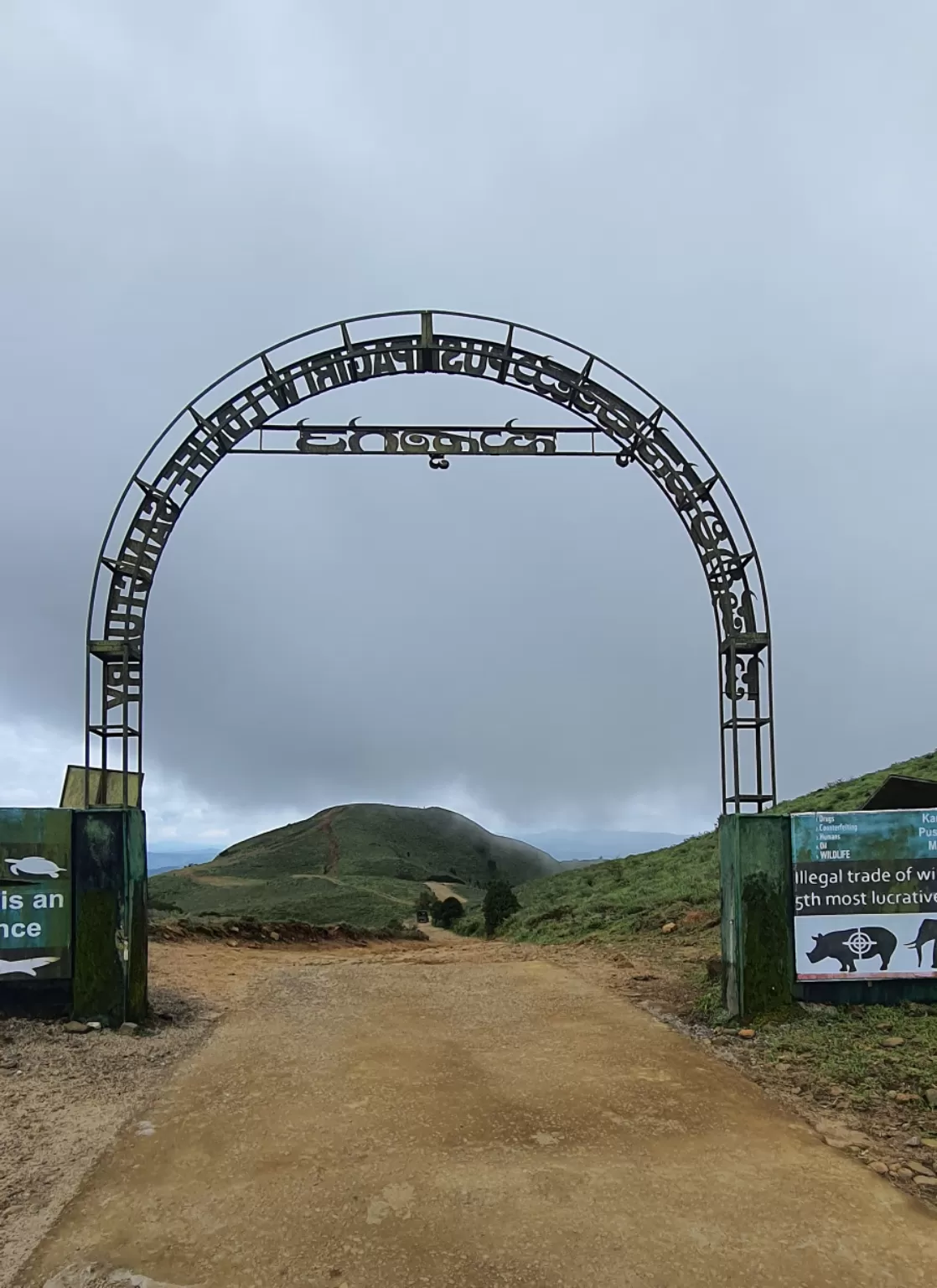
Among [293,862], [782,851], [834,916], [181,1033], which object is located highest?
[782,851]

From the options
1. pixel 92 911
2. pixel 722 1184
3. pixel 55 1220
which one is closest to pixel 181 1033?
pixel 92 911

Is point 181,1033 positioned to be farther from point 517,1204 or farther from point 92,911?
point 517,1204

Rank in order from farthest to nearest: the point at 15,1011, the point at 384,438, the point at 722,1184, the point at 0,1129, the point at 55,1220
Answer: the point at 384,438
the point at 15,1011
the point at 0,1129
the point at 722,1184
the point at 55,1220

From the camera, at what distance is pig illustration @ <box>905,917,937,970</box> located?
9023mm

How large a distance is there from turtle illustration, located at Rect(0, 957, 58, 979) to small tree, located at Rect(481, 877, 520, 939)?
17.3m

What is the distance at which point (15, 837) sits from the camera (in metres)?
9.09

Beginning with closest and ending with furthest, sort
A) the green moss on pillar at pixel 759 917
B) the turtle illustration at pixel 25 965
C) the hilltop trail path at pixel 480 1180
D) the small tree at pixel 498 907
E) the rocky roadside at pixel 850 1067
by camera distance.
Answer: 1. the hilltop trail path at pixel 480 1180
2. the rocky roadside at pixel 850 1067
3. the turtle illustration at pixel 25 965
4. the green moss on pillar at pixel 759 917
5. the small tree at pixel 498 907

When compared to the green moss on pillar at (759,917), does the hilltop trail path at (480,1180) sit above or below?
below

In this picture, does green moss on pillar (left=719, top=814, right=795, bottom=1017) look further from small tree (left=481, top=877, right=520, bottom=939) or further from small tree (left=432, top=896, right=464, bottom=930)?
small tree (left=432, top=896, right=464, bottom=930)

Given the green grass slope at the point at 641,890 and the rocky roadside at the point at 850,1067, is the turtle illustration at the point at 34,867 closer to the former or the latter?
the rocky roadside at the point at 850,1067

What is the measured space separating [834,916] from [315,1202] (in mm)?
6150

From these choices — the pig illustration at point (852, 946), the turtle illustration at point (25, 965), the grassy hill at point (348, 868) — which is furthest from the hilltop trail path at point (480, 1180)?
the grassy hill at point (348, 868)

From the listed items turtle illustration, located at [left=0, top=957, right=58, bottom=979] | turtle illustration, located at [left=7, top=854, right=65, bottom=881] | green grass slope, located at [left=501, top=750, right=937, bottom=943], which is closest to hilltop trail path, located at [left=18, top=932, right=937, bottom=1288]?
turtle illustration, located at [left=0, top=957, right=58, bottom=979]

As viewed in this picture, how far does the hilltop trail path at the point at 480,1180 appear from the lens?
438cm
